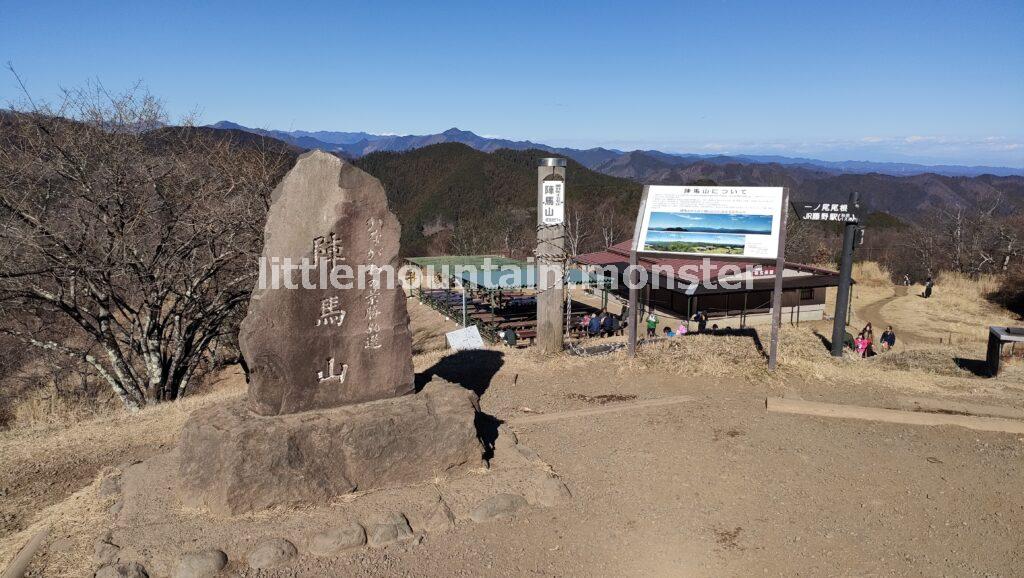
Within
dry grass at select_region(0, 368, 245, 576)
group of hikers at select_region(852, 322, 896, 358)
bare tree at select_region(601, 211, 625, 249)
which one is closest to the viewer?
dry grass at select_region(0, 368, 245, 576)

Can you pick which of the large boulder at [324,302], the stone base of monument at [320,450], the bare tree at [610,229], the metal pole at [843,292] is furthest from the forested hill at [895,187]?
the stone base of monument at [320,450]

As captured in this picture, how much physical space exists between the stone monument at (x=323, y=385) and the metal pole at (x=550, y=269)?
417 centimetres

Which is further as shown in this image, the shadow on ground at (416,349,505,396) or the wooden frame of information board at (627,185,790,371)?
the shadow on ground at (416,349,505,396)

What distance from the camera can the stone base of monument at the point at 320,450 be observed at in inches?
181

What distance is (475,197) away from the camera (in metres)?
59.0

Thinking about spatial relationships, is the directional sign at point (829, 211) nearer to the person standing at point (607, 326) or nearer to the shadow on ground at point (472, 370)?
the shadow on ground at point (472, 370)

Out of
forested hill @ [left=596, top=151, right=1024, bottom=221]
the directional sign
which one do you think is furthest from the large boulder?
forested hill @ [left=596, top=151, right=1024, bottom=221]

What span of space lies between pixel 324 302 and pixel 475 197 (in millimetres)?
54562

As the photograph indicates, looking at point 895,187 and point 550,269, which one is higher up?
point 895,187

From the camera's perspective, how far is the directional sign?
9.55m

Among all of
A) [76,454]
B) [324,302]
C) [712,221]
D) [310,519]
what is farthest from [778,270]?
[76,454]

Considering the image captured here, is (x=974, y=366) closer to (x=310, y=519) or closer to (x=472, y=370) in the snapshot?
(x=472, y=370)

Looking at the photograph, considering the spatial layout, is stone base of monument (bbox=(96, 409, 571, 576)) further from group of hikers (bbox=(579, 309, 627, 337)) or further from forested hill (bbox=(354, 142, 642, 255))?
forested hill (bbox=(354, 142, 642, 255))

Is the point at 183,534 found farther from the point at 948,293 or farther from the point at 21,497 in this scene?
the point at 948,293
